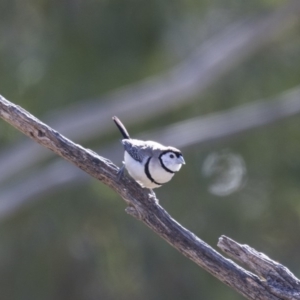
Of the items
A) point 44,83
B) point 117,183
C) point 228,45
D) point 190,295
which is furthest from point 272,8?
point 117,183

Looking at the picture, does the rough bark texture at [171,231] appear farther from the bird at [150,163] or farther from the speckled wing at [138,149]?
the speckled wing at [138,149]

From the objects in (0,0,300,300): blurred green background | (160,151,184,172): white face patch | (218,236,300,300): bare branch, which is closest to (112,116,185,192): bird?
(160,151,184,172): white face patch

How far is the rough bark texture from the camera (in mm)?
4289

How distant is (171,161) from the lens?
492 centimetres

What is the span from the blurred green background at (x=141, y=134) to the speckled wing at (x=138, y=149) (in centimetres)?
560

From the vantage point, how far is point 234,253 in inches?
168

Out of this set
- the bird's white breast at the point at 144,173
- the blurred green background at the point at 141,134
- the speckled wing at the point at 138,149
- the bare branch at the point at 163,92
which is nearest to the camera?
the bird's white breast at the point at 144,173

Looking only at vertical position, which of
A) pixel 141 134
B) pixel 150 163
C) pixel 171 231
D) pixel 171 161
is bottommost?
pixel 171 231

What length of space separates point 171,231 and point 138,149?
2.50 ft

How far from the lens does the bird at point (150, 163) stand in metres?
4.78

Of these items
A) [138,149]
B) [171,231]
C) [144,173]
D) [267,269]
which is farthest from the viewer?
[138,149]

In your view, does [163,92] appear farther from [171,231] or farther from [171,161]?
[171,231]

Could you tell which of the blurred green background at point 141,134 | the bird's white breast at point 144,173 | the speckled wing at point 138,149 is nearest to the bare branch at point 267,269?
the bird's white breast at point 144,173

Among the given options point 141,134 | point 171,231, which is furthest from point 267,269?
point 141,134
